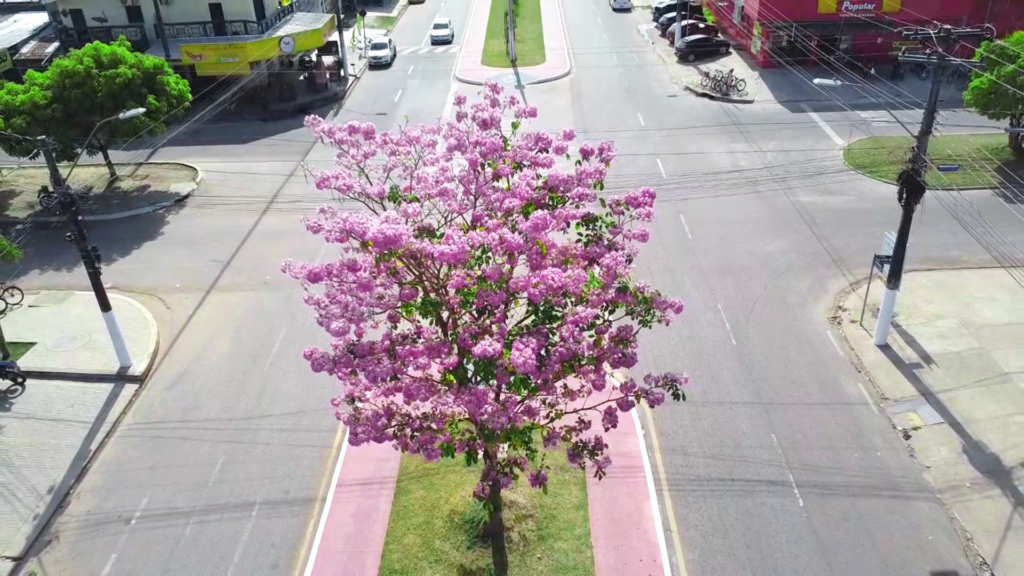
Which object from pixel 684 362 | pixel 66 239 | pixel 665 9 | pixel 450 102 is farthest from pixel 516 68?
pixel 684 362

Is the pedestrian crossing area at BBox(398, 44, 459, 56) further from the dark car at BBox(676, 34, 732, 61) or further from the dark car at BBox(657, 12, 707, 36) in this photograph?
the dark car at BBox(676, 34, 732, 61)

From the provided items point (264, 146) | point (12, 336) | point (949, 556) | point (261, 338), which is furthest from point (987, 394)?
point (264, 146)

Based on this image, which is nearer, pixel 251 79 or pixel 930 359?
pixel 930 359

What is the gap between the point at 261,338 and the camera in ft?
59.3

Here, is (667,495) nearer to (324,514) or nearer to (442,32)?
(324,514)

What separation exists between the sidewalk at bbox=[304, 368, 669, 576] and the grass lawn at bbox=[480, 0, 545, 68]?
2772 centimetres

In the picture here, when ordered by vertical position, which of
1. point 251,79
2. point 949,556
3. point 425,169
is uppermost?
point 425,169

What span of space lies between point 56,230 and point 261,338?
10.4 meters

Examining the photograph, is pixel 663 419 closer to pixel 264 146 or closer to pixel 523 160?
pixel 523 160

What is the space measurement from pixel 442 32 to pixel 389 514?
113 ft

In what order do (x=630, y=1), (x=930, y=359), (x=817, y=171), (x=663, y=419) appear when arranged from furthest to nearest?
(x=630, y=1) < (x=817, y=171) < (x=930, y=359) < (x=663, y=419)

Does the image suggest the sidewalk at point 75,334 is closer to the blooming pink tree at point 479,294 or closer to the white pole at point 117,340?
the white pole at point 117,340

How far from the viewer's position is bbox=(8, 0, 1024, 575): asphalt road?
12820mm

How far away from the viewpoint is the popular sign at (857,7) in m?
34.2
